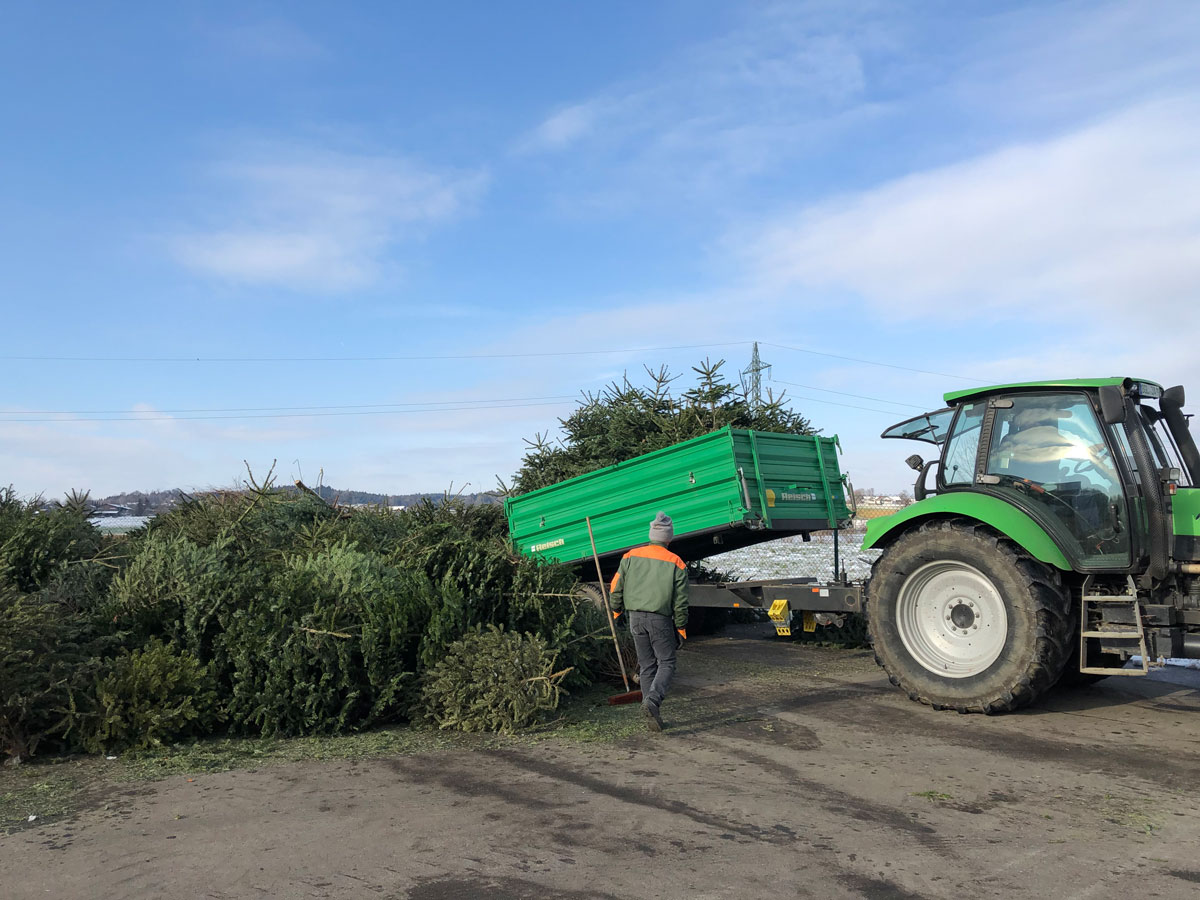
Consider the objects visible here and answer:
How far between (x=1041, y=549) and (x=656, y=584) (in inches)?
114

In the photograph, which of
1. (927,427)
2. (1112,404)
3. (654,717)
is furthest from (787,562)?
(1112,404)

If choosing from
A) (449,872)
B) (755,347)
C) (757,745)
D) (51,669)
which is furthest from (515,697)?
(755,347)

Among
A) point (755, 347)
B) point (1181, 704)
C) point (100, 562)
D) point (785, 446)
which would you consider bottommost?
point (1181, 704)

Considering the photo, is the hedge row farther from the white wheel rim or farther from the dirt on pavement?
the white wheel rim

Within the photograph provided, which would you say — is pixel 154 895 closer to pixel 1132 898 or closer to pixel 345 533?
pixel 1132 898

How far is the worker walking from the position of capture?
23.4ft

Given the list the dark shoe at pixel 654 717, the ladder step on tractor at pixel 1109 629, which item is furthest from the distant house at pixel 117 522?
the ladder step on tractor at pixel 1109 629

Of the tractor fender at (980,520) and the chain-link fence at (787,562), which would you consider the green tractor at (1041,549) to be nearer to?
the tractor fender at (980,520)

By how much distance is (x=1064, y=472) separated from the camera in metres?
7.13

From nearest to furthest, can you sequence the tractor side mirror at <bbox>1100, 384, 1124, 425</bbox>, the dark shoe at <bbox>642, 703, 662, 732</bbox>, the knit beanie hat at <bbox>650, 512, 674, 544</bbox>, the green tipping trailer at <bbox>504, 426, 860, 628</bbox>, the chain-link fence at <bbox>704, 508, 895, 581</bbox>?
the tractor side mirror at <bbox>1100, 384, 1124, 425</bbox> < the dark shoe at <bbox>642, 703, 662, 732</bbox> < the knit beanie hat at <bbox>650, 512, 674, 544</bbox> < the green tipping trailer at <bbox>504, 426, 860, 628</bbox> < the chain-link fence at <bbox>704, 508, 895, 581</bbox>

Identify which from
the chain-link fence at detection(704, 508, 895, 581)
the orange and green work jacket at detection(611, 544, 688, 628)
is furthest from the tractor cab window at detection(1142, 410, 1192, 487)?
the chain-link fence at detection(704, 508, 895, 581)

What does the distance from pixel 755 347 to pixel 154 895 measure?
1441 inches

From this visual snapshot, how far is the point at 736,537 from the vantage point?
1038 centimetres

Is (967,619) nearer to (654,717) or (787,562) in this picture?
(654,717)
